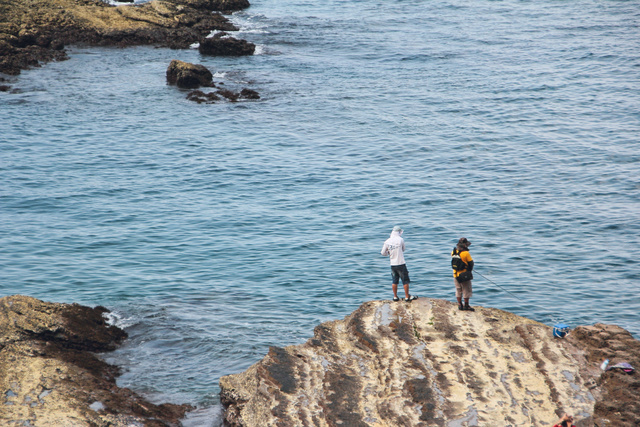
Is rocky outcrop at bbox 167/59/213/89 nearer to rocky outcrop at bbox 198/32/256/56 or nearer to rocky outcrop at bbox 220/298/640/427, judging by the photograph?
rocky outcrop at bbox 198/32/256/56

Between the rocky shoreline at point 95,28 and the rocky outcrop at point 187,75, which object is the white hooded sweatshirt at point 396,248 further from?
the rocky shoreline at point 95,28

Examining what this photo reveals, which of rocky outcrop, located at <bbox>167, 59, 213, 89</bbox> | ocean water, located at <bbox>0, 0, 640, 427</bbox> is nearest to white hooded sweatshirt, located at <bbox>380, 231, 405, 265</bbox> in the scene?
ocean water, located at <bbox>0, 0, 640, 427</bbox>

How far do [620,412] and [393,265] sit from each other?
7.57 metres

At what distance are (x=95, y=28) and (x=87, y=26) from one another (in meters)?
0.77

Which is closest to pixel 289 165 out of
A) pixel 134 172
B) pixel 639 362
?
pixel 134 172

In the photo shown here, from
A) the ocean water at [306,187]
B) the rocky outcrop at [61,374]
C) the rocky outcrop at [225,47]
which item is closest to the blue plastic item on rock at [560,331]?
the ocean water at [306,187]

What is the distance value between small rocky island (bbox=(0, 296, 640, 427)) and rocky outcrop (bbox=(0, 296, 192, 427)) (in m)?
0.04

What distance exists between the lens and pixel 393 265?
60.2ft

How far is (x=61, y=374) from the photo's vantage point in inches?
579

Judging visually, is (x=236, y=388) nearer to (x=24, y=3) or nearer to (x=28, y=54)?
(x=28, y=54)

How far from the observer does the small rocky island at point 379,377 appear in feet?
41.8

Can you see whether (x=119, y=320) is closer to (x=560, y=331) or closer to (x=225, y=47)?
(x=560, y=331)

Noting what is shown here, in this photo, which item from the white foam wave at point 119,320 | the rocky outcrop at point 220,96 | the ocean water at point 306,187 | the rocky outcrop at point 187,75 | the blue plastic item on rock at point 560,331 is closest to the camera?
the blue plastic item on rock at point 560,331

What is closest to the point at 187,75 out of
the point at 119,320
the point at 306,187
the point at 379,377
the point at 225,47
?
the point at 225,47
